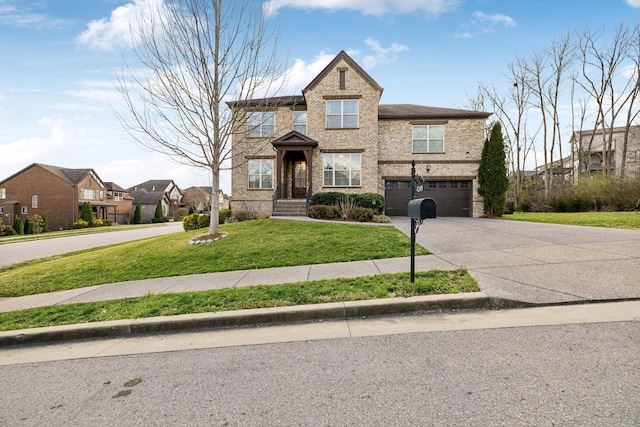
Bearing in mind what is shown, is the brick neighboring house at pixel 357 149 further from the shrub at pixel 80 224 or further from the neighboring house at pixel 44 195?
the neighboring house at pixel 44 195

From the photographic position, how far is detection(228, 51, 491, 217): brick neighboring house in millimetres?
19391

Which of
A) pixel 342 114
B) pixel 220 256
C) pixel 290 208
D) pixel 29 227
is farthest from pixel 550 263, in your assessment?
pixel 29 227

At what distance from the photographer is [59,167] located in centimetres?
4775

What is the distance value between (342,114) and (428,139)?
576 centimetres

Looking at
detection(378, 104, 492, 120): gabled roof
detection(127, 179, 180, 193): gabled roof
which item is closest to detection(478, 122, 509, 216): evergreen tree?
detection(378, 104, 492, 120): gabled roof

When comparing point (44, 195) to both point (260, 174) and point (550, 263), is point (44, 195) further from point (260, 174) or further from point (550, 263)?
point (550, 263)

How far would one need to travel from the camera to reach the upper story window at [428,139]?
19906 mm

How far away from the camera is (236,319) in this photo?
4305mm

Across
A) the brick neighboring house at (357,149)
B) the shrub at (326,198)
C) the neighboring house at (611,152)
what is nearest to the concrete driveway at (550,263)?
the shrub at (326,198)

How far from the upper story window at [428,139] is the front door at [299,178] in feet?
23.8

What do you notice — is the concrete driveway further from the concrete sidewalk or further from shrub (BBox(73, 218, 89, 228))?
shrub (BBox(73, 218, 89, 228))

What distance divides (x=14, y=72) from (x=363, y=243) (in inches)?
543

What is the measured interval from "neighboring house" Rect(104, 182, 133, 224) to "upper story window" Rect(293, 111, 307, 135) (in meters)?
45.4

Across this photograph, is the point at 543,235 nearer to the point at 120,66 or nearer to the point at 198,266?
the point at 198,266
